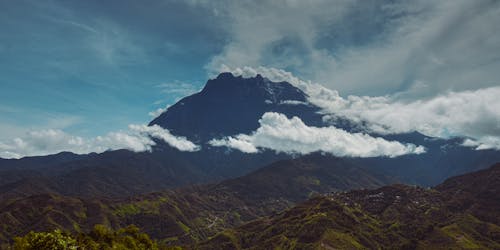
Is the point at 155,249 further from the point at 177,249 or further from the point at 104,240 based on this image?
the point at 104,240

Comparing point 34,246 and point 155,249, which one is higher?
point 34,246

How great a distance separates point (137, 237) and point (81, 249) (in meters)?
85.2

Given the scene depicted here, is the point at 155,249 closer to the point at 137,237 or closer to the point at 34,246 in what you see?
the point at 137,237

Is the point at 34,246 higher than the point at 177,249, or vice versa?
the point at 34,246

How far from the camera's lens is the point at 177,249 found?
15888cm

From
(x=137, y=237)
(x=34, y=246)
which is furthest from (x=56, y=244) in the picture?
(x=137, y=237)

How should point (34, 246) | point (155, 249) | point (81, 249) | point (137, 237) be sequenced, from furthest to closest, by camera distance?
point (137, 237)
point (155, 249)
point (81, 249)
point (34, 246)

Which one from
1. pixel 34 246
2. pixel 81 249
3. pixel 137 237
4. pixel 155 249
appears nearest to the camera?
pixel 34 246

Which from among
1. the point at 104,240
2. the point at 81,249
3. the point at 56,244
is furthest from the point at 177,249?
the point at 56,244

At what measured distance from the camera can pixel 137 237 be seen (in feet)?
601

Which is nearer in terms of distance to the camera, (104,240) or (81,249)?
(81,249)

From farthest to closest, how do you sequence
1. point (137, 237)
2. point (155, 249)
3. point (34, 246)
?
1. point (137, 237)
2. point (155, 249)
3. point (34, 246)

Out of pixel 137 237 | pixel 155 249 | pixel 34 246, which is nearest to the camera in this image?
pixel 34 246

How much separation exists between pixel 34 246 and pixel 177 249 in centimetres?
8533
